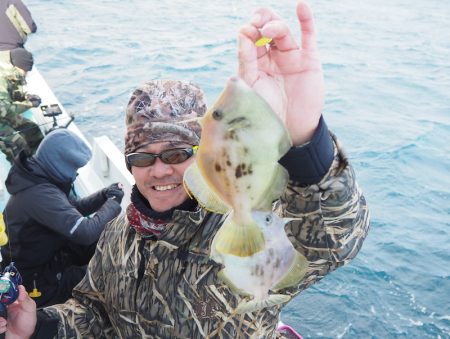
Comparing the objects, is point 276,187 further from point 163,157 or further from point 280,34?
point 163,157

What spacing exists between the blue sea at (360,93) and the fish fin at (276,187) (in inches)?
193

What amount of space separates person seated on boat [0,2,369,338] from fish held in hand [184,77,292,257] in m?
0.29

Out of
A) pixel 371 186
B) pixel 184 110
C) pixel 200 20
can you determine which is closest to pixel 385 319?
pixel 371 186

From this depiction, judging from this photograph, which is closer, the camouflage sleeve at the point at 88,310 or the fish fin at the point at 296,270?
the fish fin at the point at 296,270

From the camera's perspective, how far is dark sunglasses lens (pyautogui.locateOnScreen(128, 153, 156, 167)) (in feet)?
7.80

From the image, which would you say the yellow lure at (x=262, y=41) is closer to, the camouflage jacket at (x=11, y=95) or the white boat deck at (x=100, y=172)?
the white boat deck at (x=100, y=172)

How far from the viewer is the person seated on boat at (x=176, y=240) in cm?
171

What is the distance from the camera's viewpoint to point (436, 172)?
9.76 meters

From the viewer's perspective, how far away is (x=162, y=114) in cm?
242

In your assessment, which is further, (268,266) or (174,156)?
(174,156)

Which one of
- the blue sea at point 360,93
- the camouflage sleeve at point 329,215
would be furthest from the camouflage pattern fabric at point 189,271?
the blue sea at point 360,93

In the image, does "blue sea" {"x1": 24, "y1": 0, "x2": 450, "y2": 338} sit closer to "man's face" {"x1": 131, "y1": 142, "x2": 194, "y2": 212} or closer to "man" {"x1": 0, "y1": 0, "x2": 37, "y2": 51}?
"man" {"x1": 0, "y1": 0, "x2": 37, "y2": 51}

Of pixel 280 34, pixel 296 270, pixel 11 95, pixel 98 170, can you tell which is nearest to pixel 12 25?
pixel 11 95

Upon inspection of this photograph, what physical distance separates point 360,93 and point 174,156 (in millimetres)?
12051
